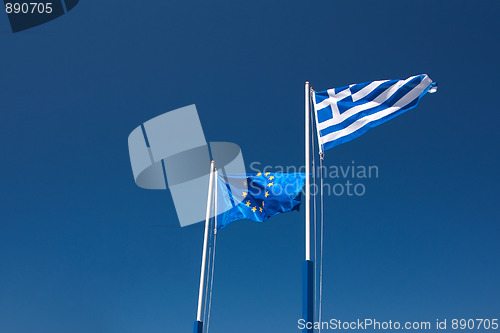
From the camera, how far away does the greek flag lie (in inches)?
700

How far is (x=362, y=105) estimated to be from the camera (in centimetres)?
1811

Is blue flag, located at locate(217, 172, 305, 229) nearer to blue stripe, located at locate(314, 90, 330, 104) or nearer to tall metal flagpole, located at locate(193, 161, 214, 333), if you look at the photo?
tall metal flagpole, located at locate(193, 161, 214, 333)

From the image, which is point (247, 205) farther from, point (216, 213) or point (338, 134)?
point (338, 134)

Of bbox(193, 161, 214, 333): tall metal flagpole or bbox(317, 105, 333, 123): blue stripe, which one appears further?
bbox(193, 161, 214, 333): tall metal flagpole

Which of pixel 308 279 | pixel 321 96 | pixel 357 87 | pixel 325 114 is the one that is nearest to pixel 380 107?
pixel 357 87

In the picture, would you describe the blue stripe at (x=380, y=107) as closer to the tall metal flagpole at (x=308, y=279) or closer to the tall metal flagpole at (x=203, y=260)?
the tall metal flagpole at (x=308, y=279)

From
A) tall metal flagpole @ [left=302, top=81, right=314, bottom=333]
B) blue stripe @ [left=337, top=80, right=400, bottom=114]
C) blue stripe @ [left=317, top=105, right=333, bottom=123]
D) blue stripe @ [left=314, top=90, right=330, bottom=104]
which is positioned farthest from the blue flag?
blue stripe @ [left=337, top=80, right=400, bottom=114]

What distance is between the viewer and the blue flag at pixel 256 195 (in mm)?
20594

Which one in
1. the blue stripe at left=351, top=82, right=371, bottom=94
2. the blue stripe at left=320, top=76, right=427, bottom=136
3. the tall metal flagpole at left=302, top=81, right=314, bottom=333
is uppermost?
the blue stripe at left=351, top=82, right=371, bottom=94

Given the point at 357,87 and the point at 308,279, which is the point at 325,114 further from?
the point at 308,279

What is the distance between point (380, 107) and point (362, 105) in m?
0.60

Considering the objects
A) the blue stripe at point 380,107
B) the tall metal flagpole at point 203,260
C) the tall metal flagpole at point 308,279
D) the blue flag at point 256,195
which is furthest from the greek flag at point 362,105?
the tall metal flagpole at point 203,260

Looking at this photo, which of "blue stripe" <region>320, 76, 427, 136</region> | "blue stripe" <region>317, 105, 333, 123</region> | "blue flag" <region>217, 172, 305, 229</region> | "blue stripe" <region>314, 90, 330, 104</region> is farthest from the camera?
"blue flag" <region>217, 172, 305, 229</region>

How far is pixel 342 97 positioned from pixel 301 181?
370 centimetres
